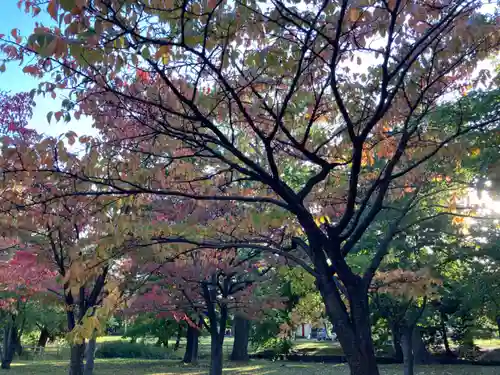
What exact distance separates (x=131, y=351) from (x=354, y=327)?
1065 inches

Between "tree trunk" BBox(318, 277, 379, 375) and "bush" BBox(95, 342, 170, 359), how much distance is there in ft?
85.1

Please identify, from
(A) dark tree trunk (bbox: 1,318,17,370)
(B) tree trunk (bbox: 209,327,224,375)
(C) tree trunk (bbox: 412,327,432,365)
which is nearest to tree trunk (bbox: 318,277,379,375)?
(B) tree trunk (bbox: 209,327,224,375)

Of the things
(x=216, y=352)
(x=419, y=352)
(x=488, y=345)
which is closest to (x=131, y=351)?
(x=419, y=352)

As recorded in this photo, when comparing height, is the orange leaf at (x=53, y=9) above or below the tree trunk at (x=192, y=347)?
above

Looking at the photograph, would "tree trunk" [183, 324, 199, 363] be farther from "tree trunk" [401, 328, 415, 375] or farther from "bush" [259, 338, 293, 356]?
"tree trunk" [401, 328, 415, 375]

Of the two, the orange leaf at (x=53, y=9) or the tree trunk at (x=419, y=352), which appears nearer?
the orange leaf at (x=53, y=9)

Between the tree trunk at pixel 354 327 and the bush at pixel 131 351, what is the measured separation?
25.9m

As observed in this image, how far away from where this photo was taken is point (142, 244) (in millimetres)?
4141

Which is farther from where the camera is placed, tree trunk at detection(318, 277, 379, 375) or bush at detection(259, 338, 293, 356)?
bush at detection(259, 338, 293, 356)

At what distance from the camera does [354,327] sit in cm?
381

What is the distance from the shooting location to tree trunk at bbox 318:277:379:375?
367 cm

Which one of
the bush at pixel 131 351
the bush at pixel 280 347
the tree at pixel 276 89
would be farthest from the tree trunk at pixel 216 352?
the bush at pixel 131 351

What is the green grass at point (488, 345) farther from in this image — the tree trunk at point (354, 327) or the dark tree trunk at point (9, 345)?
the tree trunk at point (354, 327)

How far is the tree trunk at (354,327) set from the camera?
3.67 metres
